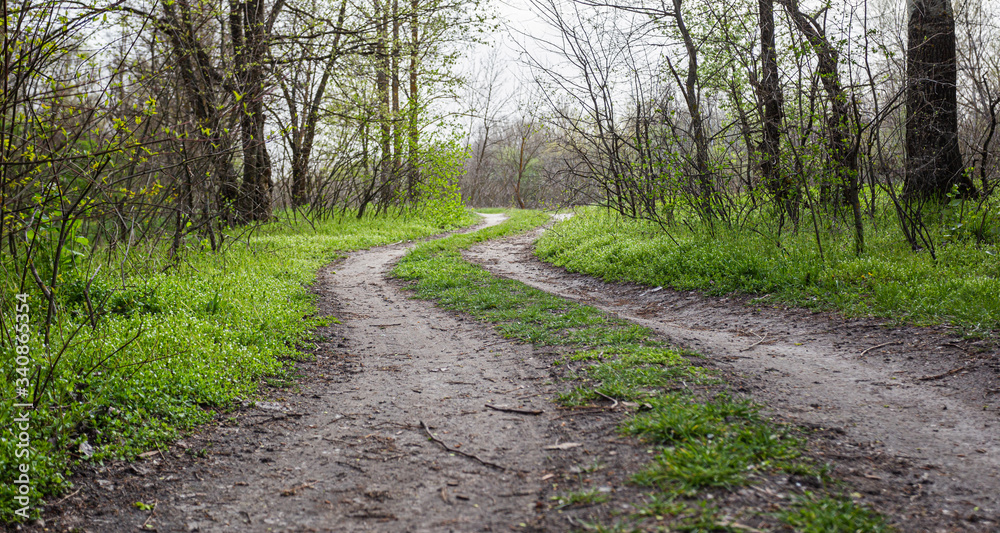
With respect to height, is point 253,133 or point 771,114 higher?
point 253,133

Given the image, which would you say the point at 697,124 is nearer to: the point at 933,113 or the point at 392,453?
the point at 933,113

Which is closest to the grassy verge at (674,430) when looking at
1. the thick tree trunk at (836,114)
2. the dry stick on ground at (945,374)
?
the dry stick on ground at (945,374)

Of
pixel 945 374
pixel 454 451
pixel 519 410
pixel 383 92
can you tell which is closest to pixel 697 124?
pixel 945 374

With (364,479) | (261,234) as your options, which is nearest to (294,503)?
(364,479)

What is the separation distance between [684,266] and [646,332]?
136 inches

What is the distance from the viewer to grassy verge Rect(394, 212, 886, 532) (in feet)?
8.00

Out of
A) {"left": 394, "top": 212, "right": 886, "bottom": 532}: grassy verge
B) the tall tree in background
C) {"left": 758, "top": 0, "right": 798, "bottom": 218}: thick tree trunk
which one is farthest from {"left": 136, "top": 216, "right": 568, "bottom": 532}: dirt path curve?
the tall tree in background

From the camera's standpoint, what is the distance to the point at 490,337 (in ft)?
19.9

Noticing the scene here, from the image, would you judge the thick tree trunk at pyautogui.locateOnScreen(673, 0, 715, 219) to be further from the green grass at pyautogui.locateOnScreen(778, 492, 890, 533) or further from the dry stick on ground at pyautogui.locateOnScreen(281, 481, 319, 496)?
the dry stick on ground at pyautogui.locateOnScreen(281, 481, 319, 496)

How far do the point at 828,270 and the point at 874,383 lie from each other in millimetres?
3103

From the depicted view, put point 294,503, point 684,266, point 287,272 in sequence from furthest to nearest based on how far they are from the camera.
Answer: point 287,272 < point 684,266 < point 294,503

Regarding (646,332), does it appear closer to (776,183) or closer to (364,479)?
(364,479)

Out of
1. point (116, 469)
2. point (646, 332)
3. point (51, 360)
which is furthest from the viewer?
point (646, 332)

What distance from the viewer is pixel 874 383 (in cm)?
429
